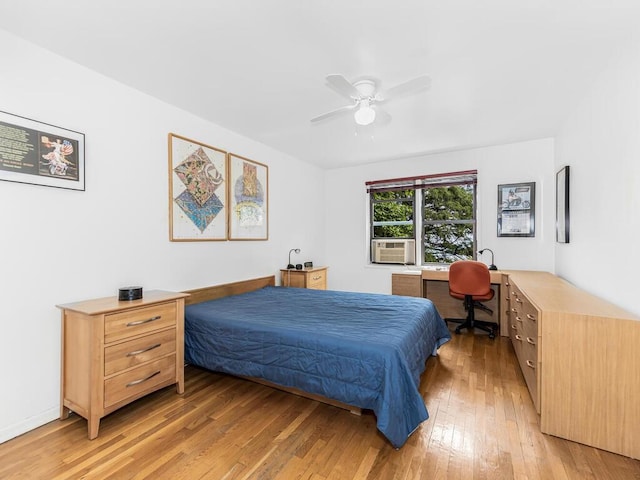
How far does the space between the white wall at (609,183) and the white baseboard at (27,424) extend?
12.4 feet

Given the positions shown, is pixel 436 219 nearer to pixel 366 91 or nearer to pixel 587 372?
pixel 366 91

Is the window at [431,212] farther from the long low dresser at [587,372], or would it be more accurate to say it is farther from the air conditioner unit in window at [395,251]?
the long low dresser at [587,372]

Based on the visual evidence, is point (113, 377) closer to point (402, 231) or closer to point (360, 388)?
point (360, 388)

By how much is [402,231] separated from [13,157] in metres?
4.59

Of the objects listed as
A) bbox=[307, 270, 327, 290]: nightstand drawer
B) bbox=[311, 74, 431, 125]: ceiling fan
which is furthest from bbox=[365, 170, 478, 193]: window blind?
bbox=[311, 74, 431, 125]: ceiling fan

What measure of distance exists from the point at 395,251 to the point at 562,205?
2.27 m

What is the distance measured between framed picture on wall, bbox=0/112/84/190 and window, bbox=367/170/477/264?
4034mm

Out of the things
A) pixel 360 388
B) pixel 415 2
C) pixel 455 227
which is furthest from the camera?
pixel 455 227

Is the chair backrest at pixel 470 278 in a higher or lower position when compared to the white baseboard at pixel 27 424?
higher

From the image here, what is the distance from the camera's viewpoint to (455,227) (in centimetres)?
464

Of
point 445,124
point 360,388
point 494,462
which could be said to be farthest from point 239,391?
point 445,124

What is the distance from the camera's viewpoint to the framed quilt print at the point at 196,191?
2968mm

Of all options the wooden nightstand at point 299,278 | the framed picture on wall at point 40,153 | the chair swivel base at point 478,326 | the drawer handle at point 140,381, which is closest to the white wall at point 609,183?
the chair swivel base at point 478,326

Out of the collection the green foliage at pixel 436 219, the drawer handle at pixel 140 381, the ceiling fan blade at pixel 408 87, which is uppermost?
the ceiling fan blade at pixel 408 87
